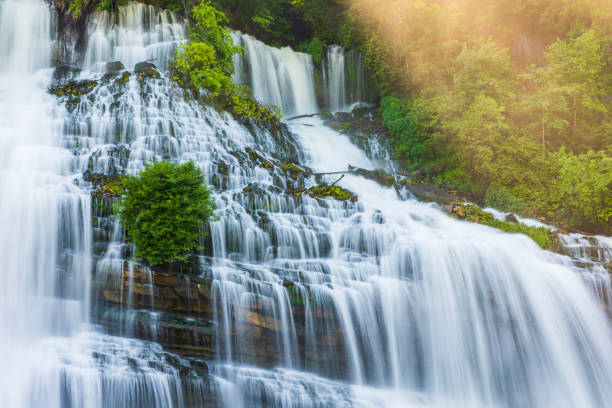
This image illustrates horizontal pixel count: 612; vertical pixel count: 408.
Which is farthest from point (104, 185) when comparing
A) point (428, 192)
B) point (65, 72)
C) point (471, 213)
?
point (471, 213)

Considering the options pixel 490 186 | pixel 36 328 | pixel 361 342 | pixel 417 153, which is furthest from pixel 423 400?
pixel 417 153

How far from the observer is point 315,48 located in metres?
25.6

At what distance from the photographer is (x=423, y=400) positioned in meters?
8.35

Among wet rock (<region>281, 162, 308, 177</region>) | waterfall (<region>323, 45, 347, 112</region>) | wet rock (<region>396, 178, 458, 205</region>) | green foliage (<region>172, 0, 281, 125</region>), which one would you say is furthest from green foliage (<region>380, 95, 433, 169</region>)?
wet rock (<region>281, 162, 308, 177</region>)

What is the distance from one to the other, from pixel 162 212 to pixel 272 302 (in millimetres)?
3244

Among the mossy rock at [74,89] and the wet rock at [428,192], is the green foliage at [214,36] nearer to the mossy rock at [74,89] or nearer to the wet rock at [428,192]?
the mossy rock at [74,89]

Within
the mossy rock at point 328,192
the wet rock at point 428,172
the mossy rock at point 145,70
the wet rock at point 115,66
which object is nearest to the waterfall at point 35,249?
the mossy rock at point 145,70

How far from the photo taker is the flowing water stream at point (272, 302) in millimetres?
7352

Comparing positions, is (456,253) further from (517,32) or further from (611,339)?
(517,32)

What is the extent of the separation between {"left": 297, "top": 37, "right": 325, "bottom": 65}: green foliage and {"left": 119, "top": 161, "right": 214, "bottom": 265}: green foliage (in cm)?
1960

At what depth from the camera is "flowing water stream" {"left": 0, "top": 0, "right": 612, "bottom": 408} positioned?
24.1 feet

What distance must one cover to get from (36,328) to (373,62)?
22731mm

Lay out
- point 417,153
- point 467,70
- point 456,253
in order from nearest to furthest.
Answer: point 456,253, point 467,70, point 417,153

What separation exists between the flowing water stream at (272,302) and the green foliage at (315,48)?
1545 centimetres
